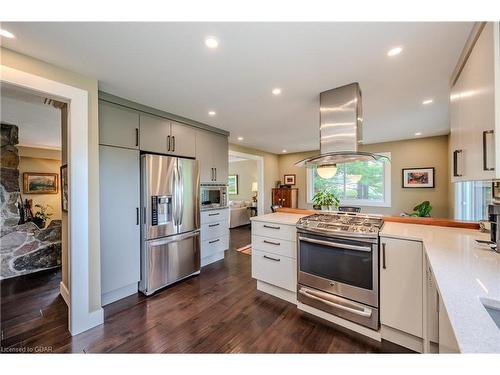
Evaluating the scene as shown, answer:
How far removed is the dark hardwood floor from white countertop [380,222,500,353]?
0.96 metres

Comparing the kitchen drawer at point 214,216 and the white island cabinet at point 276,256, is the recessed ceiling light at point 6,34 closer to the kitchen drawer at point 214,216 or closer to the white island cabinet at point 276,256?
the white island cabinet at point 276,256

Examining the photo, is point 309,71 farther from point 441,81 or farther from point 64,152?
point 64,152

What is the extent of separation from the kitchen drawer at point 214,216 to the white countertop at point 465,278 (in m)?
2.46

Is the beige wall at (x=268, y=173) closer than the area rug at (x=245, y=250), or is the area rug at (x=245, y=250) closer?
the area rug at (x=245, y=250)

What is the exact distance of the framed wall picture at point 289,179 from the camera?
260 inches

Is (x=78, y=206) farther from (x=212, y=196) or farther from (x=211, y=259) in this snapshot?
(x=211, y=259)

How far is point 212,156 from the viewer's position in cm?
355

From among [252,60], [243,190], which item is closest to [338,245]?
[252,60]

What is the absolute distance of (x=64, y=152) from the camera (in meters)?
2.37

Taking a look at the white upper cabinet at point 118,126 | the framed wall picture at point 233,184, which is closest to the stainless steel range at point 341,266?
the white upper cabinet at point 118,126

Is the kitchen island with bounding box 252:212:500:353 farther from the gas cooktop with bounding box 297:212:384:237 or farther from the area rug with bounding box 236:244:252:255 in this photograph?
the area rug with bounding box 236:244:252:255

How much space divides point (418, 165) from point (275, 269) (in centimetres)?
435
